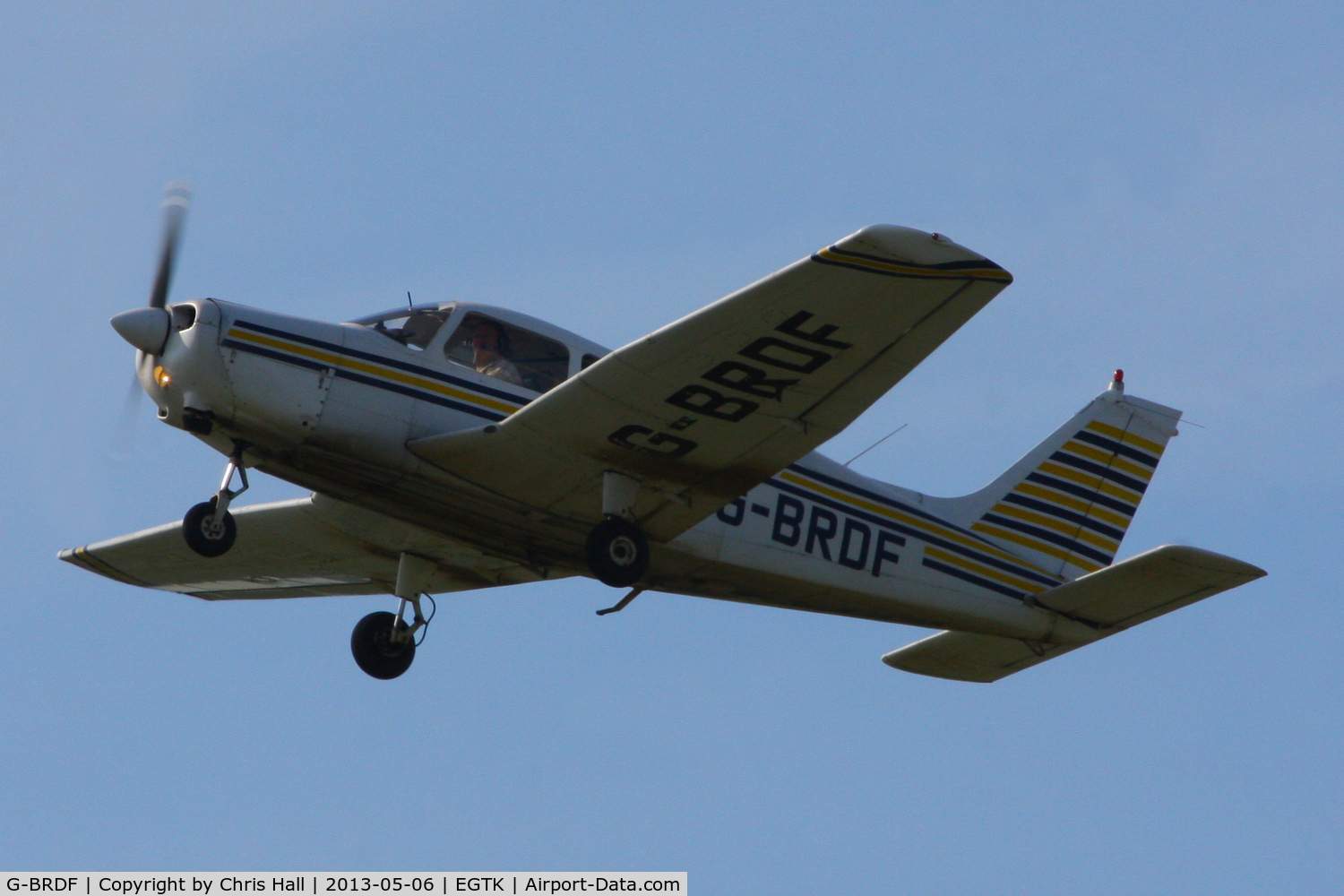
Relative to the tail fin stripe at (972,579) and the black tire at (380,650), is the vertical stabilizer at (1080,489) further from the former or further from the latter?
the black tire at (380,650)

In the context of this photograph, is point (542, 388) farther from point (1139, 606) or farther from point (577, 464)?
point (1139, 606)

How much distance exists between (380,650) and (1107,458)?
279 inches

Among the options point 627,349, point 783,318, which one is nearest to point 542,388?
point 627,349

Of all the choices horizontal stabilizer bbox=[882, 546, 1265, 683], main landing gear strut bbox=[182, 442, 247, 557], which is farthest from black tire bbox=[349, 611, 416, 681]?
horizontal stabilizer bbox=[882, 546, 1265, 683]

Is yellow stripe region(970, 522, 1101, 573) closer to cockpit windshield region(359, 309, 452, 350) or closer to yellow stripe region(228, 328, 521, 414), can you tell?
yellow stripe region(228, 328, 521, 414)

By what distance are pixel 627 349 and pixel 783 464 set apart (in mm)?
1769

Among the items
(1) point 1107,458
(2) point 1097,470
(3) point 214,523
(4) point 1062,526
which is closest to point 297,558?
(3) point 214,523

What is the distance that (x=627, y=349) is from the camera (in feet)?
39.9

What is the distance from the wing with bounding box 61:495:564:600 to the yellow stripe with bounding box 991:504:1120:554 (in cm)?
438

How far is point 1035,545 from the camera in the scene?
1619 centimetres

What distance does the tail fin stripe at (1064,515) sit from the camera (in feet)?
53.8

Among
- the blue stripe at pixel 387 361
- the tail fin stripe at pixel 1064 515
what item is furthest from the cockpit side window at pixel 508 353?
the tail fin stripe at pixel 1064 515

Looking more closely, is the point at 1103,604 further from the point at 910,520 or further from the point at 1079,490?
the point at 1079,490

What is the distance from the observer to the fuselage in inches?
502
